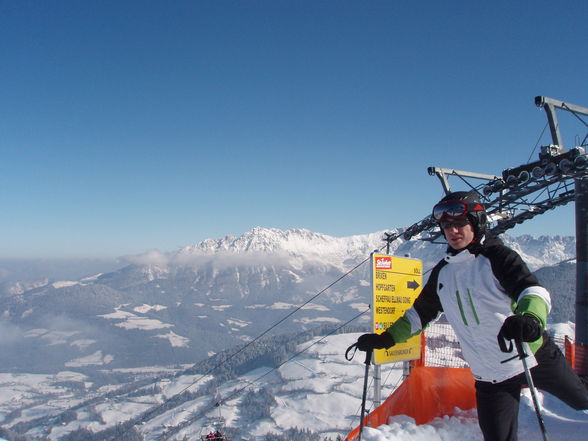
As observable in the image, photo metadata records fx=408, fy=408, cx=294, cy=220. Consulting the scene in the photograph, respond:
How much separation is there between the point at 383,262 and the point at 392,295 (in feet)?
2.13

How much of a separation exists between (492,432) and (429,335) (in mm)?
7819

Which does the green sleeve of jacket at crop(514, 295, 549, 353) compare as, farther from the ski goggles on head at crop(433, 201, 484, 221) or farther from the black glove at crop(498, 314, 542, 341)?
the ski goggles on head at crop(433, 201, 484, 221)

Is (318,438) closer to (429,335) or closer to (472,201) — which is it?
(429,335)

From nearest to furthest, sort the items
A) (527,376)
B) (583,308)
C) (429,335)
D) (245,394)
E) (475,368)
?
(527,376), (475,368), (429,335), (583,308), (245,394)

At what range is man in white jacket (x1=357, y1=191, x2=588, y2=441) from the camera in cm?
334

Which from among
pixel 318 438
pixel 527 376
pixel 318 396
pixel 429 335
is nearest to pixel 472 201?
pixel 527 376

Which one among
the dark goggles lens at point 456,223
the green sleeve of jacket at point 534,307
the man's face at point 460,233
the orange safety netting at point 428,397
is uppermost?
the dark goggles lens at point 456,223

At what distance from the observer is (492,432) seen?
11.0 ft

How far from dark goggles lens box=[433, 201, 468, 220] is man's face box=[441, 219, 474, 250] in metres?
0.07

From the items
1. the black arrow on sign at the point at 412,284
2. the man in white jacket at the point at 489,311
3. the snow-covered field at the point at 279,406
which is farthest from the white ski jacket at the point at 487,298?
the snow-covered field at the point at 279,406

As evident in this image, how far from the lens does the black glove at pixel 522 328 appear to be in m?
2.83

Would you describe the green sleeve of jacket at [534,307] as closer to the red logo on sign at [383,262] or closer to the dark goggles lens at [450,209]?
the dark goggles lens at [450,209]

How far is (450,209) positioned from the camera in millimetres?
3689

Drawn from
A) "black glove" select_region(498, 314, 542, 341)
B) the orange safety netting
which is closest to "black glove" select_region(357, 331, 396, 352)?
"black glove" select_region(498, 314, 542, 341)
